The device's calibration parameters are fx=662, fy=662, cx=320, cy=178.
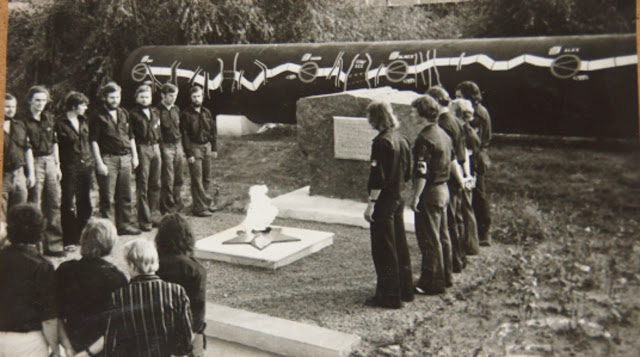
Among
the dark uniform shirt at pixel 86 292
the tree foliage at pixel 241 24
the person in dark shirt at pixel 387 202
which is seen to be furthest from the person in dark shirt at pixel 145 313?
the tree foliage at pixel 241 24

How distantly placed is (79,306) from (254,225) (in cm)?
315

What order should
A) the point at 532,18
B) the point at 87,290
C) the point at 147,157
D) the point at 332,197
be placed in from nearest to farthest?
the point at 87,290 → the point at 147,157 → the point at 332,197 → the point at 532,18

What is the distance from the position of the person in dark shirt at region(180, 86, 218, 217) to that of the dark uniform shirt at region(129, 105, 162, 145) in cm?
54

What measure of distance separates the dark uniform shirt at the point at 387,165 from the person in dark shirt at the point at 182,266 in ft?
5.38

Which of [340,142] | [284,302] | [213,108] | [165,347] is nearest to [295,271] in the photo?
[284,302]

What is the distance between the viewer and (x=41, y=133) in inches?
231

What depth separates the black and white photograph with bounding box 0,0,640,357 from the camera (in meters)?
3.47

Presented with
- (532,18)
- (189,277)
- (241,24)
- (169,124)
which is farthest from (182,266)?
(241,24)

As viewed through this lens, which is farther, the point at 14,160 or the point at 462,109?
the point at 462,109

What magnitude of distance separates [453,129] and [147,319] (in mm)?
3298

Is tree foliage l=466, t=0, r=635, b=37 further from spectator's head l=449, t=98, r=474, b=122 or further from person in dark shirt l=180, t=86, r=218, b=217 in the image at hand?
person in dark shirt l=180, t=86, r=218, b=217

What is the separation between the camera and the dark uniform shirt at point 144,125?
279 inches

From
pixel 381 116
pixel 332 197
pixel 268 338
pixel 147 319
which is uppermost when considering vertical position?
pixel 381 116

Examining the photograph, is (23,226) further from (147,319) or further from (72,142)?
(72,142)
